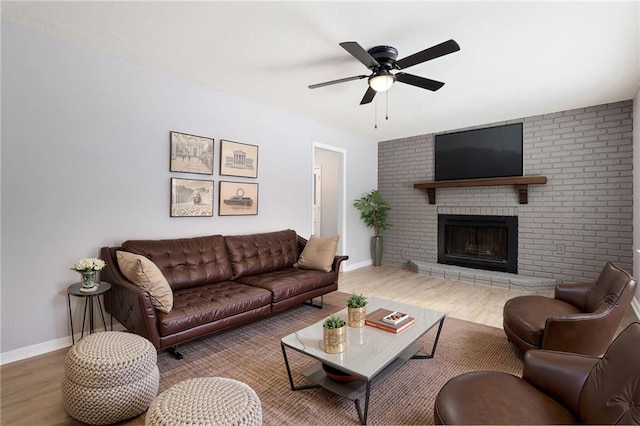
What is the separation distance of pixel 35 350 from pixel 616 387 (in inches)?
149

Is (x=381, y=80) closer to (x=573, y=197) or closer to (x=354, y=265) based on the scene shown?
(x=573, y=197)

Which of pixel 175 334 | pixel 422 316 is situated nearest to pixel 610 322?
pixel 422 316

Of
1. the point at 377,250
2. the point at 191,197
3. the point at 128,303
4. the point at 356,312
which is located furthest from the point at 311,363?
the point at 377,250

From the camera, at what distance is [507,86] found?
361 centimetres

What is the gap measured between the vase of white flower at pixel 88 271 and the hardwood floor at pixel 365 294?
1.99ft

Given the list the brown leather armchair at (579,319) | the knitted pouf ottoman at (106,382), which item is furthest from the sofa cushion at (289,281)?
the brown leather armchair at (579,319)

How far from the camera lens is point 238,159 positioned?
3996 mm

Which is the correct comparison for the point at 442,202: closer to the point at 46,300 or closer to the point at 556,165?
the point at 556,165

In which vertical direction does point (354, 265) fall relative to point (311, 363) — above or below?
above

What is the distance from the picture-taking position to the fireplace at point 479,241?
502 centimetres

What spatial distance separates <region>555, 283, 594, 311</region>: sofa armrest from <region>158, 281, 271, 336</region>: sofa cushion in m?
2.73

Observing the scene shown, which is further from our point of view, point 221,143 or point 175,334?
point 221,143

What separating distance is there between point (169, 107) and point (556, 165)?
5.30 m

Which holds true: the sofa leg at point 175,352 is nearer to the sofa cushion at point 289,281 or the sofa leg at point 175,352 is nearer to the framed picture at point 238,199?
the sofa cushion at point 289,281
